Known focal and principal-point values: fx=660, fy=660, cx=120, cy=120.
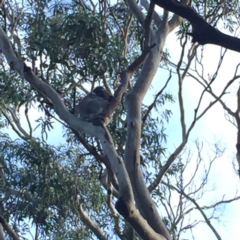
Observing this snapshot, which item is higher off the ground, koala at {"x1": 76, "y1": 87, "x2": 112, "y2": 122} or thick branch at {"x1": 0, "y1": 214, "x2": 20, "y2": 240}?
koala at {"x1": 76, "y1": 87, "x2": 112, "y2": 122}

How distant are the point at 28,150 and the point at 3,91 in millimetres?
743

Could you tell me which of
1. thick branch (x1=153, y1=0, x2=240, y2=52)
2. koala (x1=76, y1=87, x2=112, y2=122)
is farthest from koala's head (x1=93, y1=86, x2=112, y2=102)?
thick branch (x1=153, y1=0, x2=240, y2=52)

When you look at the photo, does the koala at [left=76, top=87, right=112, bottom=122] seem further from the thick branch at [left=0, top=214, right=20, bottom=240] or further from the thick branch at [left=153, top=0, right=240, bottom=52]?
the thick branch at [left=153, top=0, right=240, bottom=52]

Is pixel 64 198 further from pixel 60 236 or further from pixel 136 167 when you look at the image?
pixel 136 167

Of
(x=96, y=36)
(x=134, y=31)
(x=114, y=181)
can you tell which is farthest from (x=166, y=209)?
(x=96, y=36)

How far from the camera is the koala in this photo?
604cm

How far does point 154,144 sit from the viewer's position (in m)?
7.50

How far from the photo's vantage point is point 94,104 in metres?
6.12

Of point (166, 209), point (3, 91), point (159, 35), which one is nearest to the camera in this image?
point (159, 35)

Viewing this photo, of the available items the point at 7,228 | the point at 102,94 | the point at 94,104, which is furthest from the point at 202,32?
the point at 7,228

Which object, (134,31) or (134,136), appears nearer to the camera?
(134,136)

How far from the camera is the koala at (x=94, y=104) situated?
6.04 m

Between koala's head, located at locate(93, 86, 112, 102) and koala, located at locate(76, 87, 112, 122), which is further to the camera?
koala's head, located at locate(93, 86, 112, 102)

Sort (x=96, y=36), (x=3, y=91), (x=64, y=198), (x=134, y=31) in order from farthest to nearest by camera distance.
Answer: (x=134, y=31), (x=3, y=91), (x=64, y=198), (x=96, y=36)
